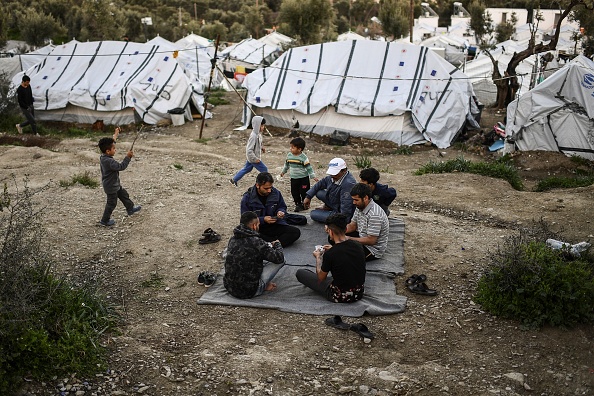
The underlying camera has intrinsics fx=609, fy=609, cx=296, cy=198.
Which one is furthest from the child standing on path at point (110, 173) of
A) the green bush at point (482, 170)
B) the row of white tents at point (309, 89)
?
the row of white tents at point (309, 89)

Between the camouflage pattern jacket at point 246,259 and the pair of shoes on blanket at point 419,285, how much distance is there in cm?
148

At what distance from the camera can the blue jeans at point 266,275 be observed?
642cm

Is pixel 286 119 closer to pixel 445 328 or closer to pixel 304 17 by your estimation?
pixel 445 328

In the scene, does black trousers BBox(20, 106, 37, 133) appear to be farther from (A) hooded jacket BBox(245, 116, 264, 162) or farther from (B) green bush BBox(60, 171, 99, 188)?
(A) hooded jacket BBox(245, 116, 264, 162)

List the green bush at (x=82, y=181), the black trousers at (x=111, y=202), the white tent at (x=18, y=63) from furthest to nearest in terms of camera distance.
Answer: the white tent at (x=18, y=63) < the green bush at (x=82, y=181) < the black trousers at (x=111, y=202)

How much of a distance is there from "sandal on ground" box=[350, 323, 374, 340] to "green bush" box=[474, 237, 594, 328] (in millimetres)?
1283

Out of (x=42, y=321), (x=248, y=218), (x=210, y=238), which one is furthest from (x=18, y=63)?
(x=42, y=321)

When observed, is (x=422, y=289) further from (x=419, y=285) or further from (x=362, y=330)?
(x=362, y=330)

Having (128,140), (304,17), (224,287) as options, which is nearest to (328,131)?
(128,140)

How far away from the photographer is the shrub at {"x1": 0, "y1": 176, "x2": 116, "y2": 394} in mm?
4559

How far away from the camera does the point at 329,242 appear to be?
7.48 meters

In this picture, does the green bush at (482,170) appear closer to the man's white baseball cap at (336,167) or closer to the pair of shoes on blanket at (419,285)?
the man's white baseball cap at (336,167)

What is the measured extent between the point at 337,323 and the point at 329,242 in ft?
6.11

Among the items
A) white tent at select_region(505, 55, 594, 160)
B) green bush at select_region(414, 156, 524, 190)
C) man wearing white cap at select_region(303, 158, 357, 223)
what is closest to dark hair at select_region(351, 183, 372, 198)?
man wearing white cap at select_region(303, 158, 357, 223)
